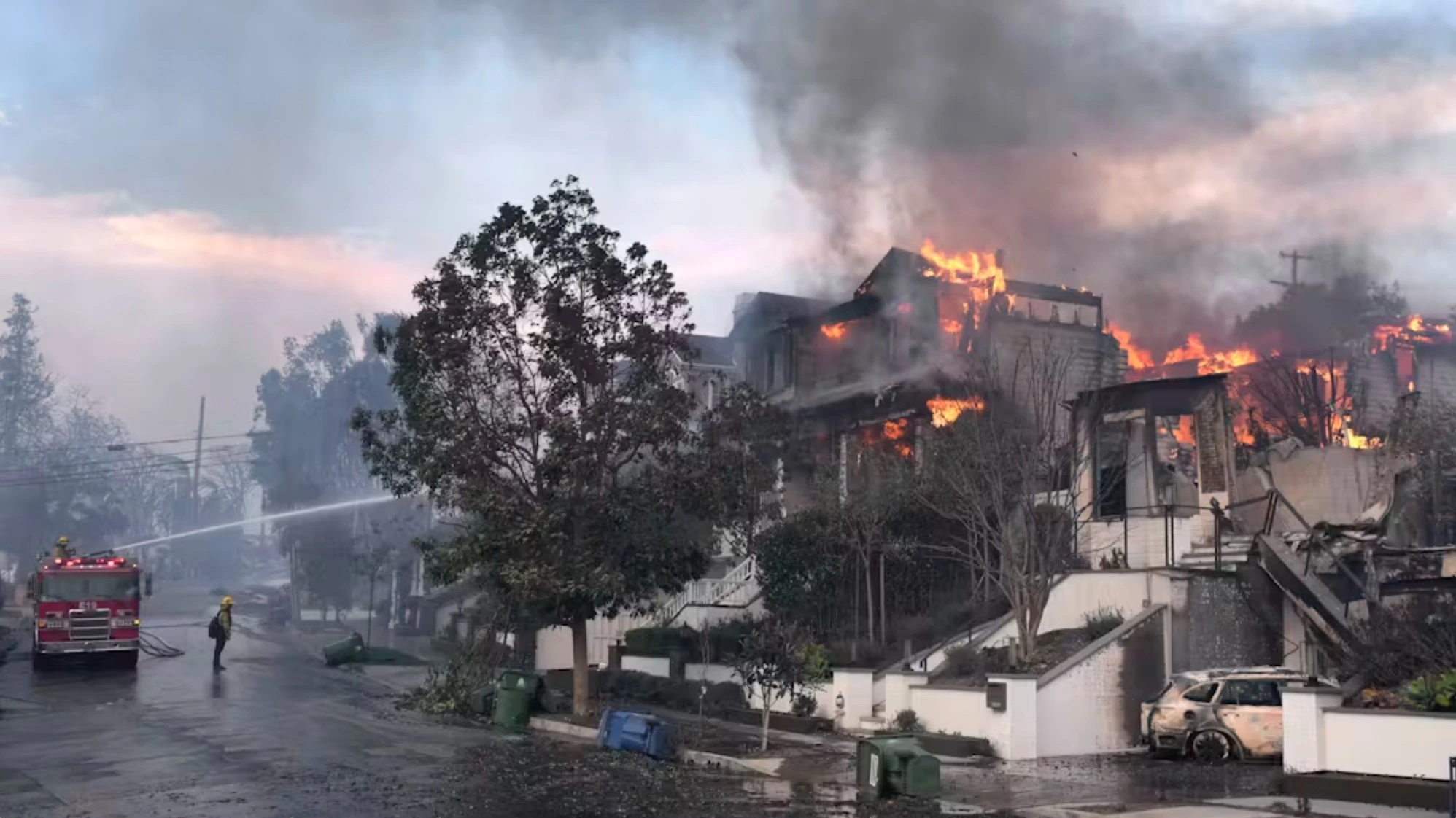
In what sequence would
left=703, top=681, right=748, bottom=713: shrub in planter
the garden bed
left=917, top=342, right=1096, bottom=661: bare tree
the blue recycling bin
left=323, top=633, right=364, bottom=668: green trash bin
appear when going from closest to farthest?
the blue recycling bin
left=917, top=342, right=1096, bottom=661: bare tree
the garden bed
left=703, top=681, right=748, bottom=713: shrub in planter
left=323, top=633, right=364, bottom=668: green trash bin

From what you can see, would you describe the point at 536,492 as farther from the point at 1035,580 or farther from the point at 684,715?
the point at 1035,580

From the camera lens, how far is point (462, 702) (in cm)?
2659

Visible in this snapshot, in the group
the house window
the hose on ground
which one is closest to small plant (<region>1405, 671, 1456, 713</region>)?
the house window

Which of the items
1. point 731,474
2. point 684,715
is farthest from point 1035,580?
point 684,715

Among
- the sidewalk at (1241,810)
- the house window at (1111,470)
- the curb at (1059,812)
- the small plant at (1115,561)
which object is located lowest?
the curb at (1059,812)

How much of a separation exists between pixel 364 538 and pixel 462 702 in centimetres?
4032

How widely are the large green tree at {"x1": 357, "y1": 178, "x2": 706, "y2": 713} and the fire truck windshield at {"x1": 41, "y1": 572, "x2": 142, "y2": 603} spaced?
50.1 ft

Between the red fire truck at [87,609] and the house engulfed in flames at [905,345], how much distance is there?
19.6m

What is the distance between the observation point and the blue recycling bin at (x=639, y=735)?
65.0 feet

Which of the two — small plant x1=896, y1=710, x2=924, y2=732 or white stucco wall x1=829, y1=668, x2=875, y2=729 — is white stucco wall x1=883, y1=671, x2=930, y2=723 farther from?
white stucco wall x1=829, y1=668, x2=875, y2=729

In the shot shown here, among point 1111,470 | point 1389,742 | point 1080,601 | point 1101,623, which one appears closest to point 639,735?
point 1101,623

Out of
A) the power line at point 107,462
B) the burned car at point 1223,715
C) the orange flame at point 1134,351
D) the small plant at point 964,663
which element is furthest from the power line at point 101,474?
the burned car at point 1223,715

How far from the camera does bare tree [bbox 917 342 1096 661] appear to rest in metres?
22.5

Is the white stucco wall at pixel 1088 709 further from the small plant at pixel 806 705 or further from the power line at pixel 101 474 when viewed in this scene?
the power line at pixel 101 474
